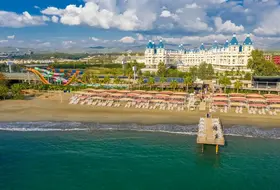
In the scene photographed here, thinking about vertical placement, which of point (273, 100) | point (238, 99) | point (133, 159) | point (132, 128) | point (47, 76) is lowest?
point (133, 159)

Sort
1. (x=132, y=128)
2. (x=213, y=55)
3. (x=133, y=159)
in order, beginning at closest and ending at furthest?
(x=133, y=159) < (x=132, y=128) < (x=213, y=55)

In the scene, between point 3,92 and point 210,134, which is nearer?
point 210,134

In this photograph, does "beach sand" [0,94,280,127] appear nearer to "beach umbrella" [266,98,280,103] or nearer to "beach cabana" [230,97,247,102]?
"beach cabana" [230,97,247,102]

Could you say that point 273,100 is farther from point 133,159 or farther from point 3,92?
point 3,92

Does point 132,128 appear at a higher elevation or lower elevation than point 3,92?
lower

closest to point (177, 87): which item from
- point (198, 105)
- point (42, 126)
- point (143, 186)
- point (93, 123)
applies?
point (198, 105)

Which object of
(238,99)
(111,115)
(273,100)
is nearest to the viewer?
(111,115)

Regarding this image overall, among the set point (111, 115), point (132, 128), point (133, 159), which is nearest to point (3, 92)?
point (111, 115)

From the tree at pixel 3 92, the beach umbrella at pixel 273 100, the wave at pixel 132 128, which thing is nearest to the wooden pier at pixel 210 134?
the wave at pixel 132 128
